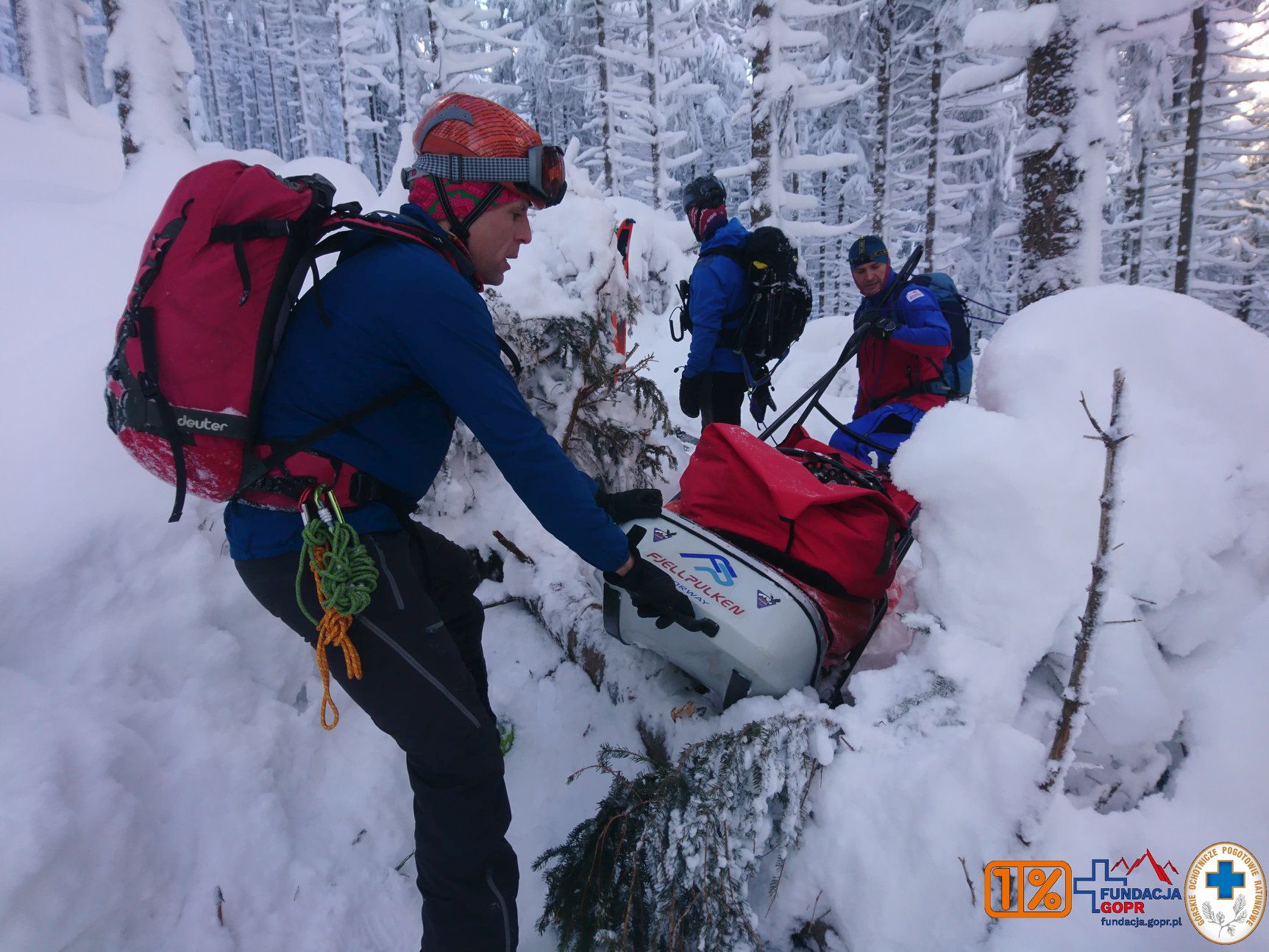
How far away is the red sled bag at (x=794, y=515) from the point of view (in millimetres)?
2428

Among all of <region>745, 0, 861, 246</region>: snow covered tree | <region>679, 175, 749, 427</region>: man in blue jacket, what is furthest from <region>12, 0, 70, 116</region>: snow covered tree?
<region>679, 175, 749, 427</region>: man in blue jacket

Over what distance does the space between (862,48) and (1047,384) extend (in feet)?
64.0

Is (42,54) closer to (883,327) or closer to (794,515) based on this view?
(883,327)

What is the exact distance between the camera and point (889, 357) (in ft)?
14.8

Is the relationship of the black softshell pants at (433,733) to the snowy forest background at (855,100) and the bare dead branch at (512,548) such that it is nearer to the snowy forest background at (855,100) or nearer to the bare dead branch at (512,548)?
the bare dead branch at (512,548)

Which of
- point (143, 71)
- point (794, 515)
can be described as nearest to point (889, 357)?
point (794, 515)

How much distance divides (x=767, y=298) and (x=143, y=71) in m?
9.25

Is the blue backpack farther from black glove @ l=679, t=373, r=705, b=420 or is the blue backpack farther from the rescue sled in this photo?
the rescue sled

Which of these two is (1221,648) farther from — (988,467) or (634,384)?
(634,384)

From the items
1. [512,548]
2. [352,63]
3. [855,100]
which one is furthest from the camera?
[352,63]

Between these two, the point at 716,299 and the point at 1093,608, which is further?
the point at 716,299

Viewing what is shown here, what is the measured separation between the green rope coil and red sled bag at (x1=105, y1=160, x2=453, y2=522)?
254 millimetres

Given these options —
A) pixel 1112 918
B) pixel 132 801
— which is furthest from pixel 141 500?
pixel 1112 918

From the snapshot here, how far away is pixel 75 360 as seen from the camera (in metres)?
3.34
